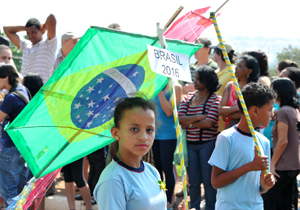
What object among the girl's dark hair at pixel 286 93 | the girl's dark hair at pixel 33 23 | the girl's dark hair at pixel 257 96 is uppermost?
the girl's dark hair at pixel 33 23

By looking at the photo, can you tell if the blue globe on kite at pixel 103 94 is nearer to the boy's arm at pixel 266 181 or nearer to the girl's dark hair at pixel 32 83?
the boy's arm at pixel 266 181

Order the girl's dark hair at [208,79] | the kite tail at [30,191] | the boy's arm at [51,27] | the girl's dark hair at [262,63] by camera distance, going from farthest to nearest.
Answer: the boy's arm at [51,27] → the girl's dark hair at [262,63] → the girl's dark hair at [208,79] → the kite tail at [30,191]

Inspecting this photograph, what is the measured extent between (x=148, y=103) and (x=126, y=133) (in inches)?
10.1

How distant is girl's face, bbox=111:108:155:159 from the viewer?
2.52 meters

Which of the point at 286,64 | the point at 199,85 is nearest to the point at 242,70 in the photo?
the point at 199,85

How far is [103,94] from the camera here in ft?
9.48

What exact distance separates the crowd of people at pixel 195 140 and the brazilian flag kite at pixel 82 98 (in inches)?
9.4

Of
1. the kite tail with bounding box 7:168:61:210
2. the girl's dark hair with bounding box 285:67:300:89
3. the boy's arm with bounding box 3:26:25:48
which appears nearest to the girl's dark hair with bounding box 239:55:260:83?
the girl's dark hair with bounding box 285:67:300:89

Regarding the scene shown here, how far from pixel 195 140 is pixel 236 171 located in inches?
88.3

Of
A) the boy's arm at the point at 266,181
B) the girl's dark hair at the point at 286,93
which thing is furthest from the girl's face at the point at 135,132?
the girl's dark hair at the point at 286,93

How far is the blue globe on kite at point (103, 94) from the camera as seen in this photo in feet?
9.15

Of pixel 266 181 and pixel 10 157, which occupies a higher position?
pixel 10 157

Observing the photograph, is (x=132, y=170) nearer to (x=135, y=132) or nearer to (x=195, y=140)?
(x=135, y=132)

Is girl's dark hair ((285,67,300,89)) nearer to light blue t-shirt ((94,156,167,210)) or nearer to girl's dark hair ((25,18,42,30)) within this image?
girl's dark hair ((25,18,42,30))
